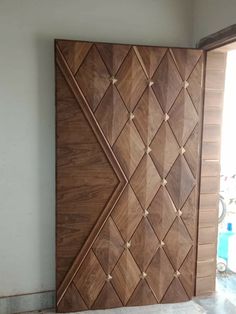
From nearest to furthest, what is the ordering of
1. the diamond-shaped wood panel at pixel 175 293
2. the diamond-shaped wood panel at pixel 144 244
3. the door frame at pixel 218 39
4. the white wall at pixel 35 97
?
the door frame at pixel 218 39
the white wall at pixel 35 97
the diamond-shaped wood panel at pixel 144 244
the diamond-shaped wood panel at pixel 175 293

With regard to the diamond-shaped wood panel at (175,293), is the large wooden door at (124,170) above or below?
above

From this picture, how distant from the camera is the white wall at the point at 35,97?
216 cm

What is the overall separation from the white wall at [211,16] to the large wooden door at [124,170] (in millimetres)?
185

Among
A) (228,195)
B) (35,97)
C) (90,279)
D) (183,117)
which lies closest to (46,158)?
(35,97)

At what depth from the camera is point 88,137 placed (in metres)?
2.22

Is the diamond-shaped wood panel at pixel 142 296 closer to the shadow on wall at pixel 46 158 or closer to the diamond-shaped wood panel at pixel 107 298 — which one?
the diamond-shaped wood panel at pixel 107 298

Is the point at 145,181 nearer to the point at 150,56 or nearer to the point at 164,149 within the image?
the point at 164,149

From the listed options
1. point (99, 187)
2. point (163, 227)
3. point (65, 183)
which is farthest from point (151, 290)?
point (65, 183)

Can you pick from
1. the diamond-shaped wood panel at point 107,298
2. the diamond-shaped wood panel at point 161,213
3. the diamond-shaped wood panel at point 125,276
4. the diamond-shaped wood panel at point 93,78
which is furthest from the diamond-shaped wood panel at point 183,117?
the diamond-shaped wood panel at point 107,298

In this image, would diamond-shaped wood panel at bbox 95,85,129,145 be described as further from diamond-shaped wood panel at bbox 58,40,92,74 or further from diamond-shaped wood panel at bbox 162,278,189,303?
diamond-shaped wood panel at bbox 162,278,189,303

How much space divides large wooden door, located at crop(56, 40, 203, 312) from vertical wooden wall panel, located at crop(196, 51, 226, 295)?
99 mm

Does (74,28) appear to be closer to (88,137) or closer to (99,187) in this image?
(88,137)

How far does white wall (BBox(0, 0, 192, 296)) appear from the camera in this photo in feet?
7.09

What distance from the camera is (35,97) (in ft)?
7.32
